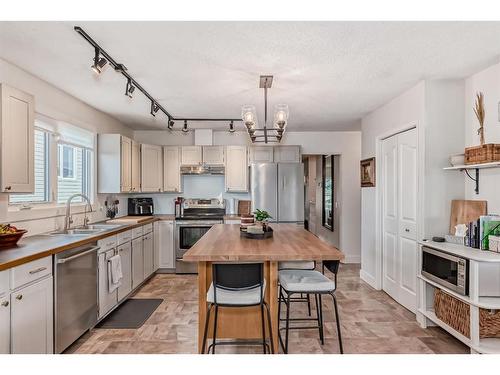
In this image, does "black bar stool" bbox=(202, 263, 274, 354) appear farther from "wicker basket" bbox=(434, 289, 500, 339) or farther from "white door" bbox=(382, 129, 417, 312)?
"white door" bbox=(382, 129, 417, 312)

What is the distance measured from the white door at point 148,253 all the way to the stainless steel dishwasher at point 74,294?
160cm

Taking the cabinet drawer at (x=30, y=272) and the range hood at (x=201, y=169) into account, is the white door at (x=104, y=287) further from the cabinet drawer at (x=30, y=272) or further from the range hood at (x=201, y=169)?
the range hood at (x=201, y=169)

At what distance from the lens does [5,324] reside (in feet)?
6.34

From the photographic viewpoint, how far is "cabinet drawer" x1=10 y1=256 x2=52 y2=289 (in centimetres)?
201

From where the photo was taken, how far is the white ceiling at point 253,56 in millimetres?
2199

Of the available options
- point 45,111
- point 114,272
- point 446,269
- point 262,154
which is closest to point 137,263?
point 114,272

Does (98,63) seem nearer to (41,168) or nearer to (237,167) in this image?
(41,168)

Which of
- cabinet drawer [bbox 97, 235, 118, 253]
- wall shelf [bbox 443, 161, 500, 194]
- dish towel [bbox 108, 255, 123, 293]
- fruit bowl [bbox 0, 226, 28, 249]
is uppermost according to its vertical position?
wall shelf [bbox 443, 161, 500, 194]

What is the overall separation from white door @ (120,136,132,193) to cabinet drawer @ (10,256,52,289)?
2358 millimetres

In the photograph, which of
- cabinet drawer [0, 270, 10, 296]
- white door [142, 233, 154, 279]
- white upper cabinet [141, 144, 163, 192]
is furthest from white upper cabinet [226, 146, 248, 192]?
cabinet drawer [0, 270, 10, 296]

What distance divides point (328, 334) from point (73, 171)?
3.49m

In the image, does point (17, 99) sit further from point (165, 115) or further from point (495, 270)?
point (495, 270)

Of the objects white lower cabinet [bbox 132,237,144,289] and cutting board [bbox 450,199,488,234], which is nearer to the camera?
cutting board [bbox 450,199,488,234]

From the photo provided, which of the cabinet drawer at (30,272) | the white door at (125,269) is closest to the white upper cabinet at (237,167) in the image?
the white door at (125,269)
